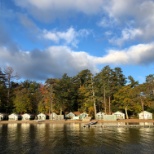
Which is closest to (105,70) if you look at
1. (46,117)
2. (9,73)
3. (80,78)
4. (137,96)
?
(137,96)

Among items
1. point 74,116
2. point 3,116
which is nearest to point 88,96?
point 74,116

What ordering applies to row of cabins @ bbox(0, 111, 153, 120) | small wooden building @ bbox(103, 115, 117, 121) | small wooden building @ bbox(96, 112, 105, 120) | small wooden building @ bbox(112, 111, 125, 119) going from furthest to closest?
small wooden building @ bbox(96, 112, 105, 120) < small wooden building @ bbox(112, 111, 125, 119) < row of cabins @ bbox(0, 111, 153, 120) < small wooden building @ bbox(103, 115, 117, 121)

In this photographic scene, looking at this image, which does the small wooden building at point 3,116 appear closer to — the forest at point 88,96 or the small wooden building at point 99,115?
the forest at point 88,96

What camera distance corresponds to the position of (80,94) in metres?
97.4

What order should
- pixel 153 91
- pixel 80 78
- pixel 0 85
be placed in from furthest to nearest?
pixel 80 78, pixel 0 85, pixel 153 91

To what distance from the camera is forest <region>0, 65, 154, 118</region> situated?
3056 inches

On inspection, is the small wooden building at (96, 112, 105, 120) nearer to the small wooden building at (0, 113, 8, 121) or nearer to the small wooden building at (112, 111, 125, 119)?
the small wooden building at (112, 111, 125, 119)

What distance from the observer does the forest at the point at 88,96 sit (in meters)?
77.6

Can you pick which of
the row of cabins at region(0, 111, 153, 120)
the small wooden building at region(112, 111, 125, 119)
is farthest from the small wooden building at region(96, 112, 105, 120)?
the small wooden building at region(112, 111, 125, 119)

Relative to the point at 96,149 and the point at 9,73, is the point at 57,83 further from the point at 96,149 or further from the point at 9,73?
the point at 96,149

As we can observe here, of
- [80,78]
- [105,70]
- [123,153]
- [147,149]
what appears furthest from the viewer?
[80,78]

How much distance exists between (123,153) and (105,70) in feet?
219

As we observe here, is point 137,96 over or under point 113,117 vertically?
over

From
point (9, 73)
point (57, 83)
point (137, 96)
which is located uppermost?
point (9, 73)
